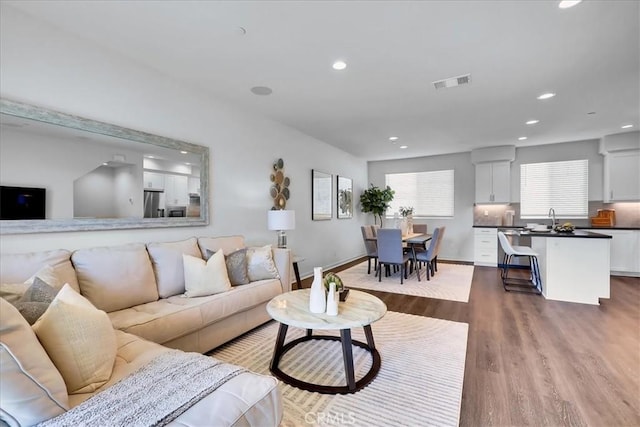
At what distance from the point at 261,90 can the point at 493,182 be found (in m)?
5.60

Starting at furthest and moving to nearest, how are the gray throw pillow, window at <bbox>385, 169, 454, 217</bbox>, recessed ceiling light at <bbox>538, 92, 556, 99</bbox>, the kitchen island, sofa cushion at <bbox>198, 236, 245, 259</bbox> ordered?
window at <bbox>385, 169, 454, 217</bbox> → the kitchen island → recessed ceiling light at <bbox>538, 92, 556, 99</bbox> → sofa cushion at <bbox>198, 236, 245, 259</bbox> → the gray throw pillow

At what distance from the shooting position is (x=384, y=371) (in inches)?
86.9

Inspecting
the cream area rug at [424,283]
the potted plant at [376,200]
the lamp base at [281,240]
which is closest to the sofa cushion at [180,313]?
the lamp base at [281,240]

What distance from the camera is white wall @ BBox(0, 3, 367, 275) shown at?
211cm

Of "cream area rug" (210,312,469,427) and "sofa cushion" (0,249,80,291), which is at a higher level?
"sofa cushion" (0,249,80,291)

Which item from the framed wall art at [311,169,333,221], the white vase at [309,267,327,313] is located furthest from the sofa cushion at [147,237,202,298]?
the framed wall art at [311,169,333,221]

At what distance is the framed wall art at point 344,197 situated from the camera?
258 inches

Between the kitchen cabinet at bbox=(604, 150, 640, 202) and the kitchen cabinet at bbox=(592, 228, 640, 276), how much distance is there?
0.66 metres

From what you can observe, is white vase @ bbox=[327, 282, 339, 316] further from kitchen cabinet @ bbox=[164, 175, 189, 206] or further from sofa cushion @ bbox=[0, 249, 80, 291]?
kitchen cabinet @ bbox=[164, 175, 189, 206]

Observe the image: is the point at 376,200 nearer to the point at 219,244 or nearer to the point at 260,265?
the point at 260,265

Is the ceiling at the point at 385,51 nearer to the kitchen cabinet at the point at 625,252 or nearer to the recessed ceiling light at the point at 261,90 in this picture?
the recessed ceiling light at the point at 261,90

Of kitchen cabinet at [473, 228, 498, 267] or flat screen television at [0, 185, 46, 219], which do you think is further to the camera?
kitchen cabinet at [473, 228, 498, 267]

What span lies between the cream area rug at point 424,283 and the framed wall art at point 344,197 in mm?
1400

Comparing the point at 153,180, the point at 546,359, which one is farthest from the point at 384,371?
the point at 153,180
